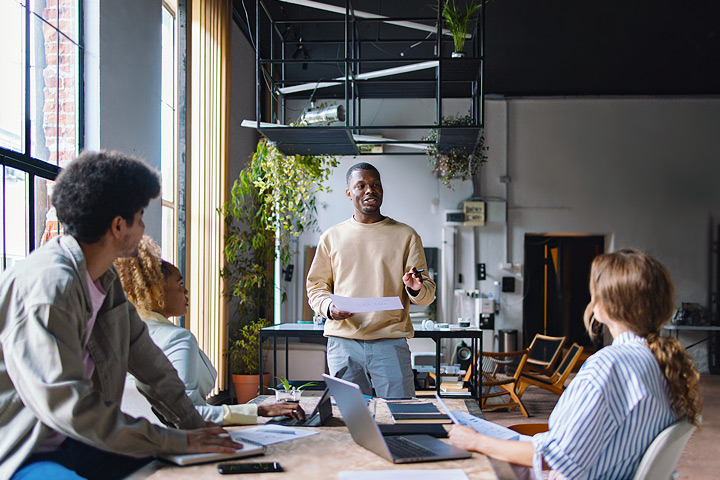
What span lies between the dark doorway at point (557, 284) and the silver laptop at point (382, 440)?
7.97 meters

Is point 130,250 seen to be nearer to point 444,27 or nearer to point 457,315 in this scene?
point 444,27

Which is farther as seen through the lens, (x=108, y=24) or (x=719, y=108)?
(x=719, y=108)

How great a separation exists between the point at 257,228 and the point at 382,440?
5.38m

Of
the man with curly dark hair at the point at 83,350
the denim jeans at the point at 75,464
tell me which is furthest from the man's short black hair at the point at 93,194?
the denim jeans at the point at 75,464

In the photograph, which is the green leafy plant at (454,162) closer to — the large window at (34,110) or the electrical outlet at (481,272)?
the electrical outlet at (481,272)

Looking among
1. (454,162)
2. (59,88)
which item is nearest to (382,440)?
(59,88)

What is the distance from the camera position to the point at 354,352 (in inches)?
121

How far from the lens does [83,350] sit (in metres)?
1.53

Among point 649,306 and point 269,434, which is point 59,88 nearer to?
point 269,434

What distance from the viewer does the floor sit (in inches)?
177

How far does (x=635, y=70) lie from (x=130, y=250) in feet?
26.1

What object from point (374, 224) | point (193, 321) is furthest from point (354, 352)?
point (193, 321)

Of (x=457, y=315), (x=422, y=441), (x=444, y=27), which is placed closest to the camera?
(x=422, y=441)

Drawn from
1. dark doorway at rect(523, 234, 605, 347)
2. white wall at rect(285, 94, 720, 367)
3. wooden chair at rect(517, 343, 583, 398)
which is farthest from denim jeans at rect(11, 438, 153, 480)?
dark doorway at rect(523, 234, 605, 347)
